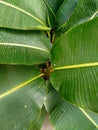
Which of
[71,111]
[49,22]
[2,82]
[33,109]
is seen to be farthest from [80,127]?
[49,22]

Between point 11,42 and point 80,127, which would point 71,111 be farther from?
point 11,42

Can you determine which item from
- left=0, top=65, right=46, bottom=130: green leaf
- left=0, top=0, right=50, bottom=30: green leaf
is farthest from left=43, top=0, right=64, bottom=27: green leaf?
left=0, top=65, right=46, bottom=130: green leaf

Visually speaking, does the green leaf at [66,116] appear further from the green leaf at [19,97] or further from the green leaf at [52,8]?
the green leaf at [52,8]

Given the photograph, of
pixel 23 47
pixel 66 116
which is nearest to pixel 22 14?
pixel 23 47

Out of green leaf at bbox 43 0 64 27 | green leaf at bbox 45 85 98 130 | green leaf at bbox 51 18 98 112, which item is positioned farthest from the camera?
green leaf at bbox 43 0 64 27

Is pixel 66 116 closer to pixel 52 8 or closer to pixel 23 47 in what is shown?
pixel 23 47

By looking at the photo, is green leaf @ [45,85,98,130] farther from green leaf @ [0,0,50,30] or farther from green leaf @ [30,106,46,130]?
green leaf @ [0,0,50,30]

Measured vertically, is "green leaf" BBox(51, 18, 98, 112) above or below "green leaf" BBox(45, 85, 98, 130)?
above
